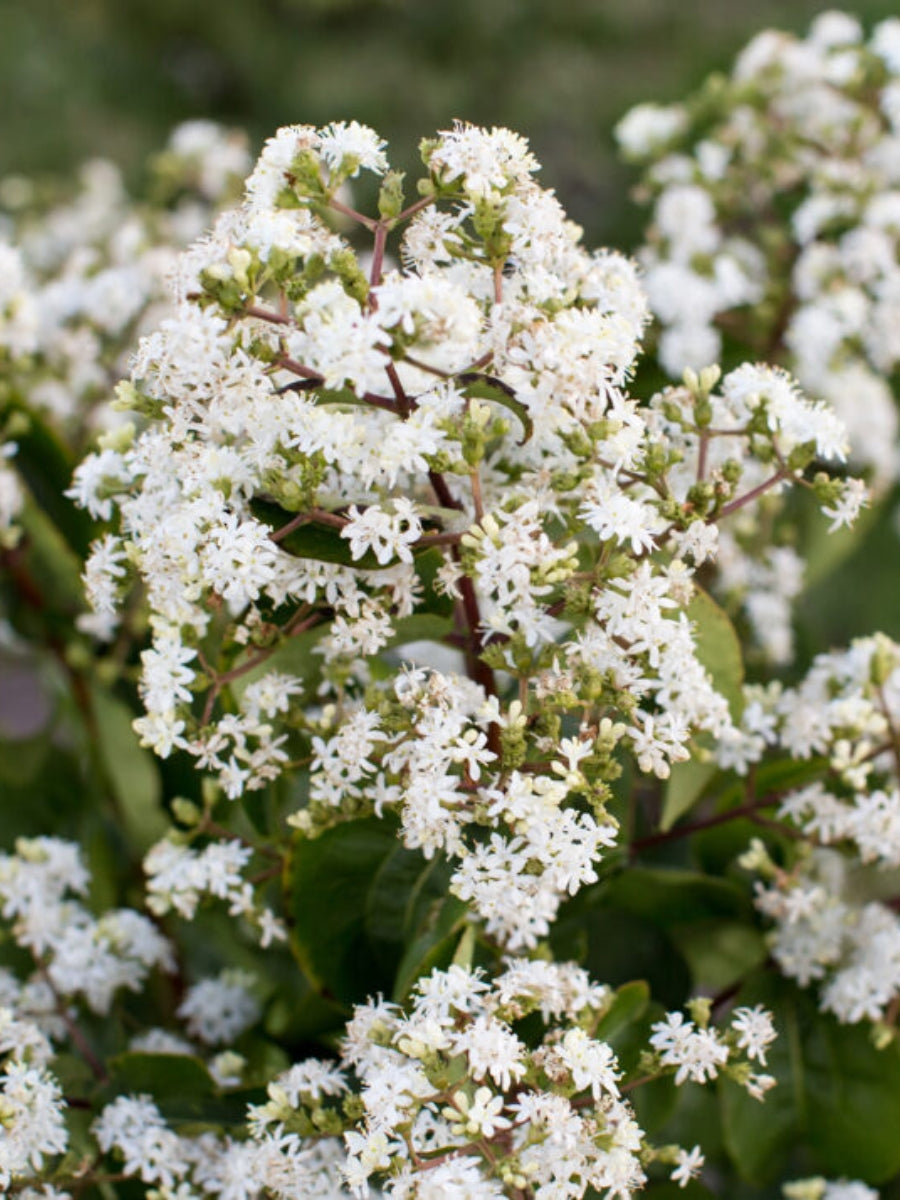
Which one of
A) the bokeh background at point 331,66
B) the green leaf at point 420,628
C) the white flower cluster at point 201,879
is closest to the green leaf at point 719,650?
the green leaf at point 420,628

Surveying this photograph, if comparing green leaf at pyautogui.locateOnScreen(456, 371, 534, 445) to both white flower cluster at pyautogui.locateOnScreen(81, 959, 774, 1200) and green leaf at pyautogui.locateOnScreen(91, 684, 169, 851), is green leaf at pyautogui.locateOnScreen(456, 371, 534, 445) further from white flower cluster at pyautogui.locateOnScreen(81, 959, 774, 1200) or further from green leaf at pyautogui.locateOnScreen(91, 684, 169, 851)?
green leaf at pyautogui.locateOnScreen(91, 684, 169, 851)

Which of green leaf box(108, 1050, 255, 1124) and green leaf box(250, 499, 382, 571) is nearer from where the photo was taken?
green leaf box(250, 499, 382, 571)

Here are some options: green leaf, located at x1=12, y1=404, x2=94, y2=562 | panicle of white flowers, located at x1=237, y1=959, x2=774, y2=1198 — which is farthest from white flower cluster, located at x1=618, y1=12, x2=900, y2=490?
panicle of white flowers, located at x1=237, y1=959, x2=774, y2=1198

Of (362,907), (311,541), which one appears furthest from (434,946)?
(311,541)

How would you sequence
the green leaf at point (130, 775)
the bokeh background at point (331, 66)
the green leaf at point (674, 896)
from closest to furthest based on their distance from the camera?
the green leaf at point (674, 896), the green leaf at point (130, 775), the bokeh background at point (331, 66)

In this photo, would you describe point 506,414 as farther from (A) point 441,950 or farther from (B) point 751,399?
(A) point 441,950

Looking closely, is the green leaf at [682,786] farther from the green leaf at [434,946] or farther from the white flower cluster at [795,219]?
the white flower cluster at [795,219]
